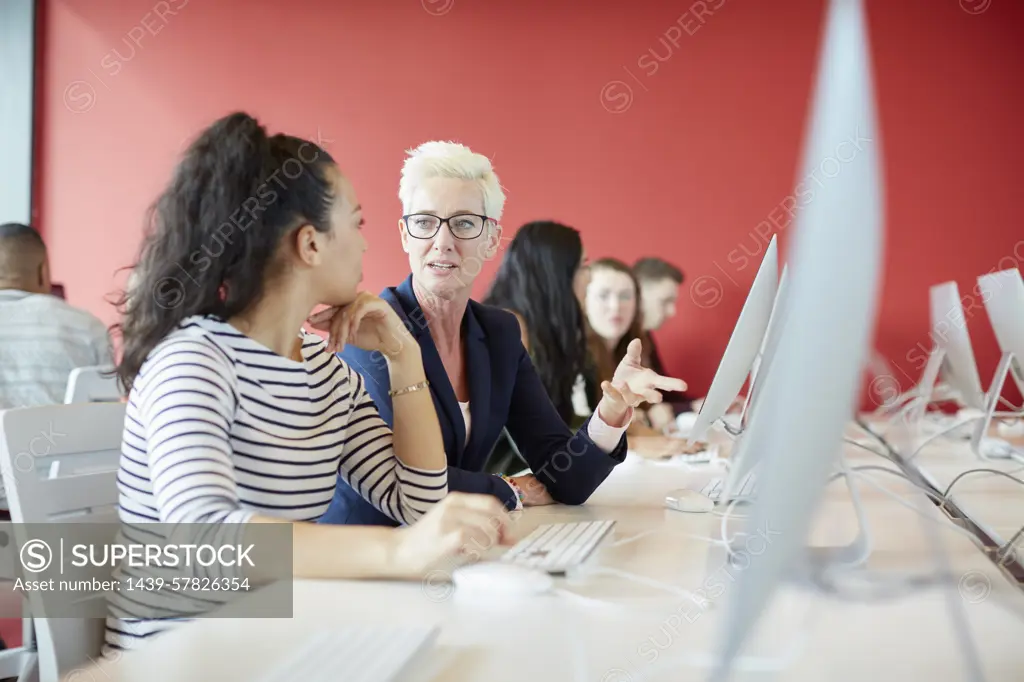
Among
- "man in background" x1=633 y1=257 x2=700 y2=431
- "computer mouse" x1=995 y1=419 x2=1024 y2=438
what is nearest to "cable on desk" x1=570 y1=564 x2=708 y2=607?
"computer mouse" x1=995 y1=419 x2=1024 y2=438

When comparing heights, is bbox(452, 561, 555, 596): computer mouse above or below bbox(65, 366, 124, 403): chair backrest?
above

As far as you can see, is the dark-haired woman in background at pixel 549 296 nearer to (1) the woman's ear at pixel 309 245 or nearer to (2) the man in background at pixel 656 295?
(2) the man in background at pixel 656 295

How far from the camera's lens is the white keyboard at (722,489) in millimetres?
1411

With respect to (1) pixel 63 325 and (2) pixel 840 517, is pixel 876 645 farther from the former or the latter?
(1) pixel 63 325

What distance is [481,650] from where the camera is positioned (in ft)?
2.49

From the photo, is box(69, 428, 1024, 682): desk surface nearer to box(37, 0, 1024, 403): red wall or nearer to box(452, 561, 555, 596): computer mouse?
box(452, 561, 555, 596): computer mouse

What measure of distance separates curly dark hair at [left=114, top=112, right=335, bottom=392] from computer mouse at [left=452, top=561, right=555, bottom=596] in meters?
0.47

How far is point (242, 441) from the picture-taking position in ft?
3.58

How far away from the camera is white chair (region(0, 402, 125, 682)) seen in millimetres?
1080

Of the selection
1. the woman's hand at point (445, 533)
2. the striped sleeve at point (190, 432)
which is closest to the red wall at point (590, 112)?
the striped sleeve at point (190, 432)

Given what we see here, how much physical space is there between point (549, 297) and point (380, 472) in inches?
50.6

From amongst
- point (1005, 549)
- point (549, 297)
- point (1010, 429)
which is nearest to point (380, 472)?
point (1005, 549)

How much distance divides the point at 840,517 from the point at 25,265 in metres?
2.67

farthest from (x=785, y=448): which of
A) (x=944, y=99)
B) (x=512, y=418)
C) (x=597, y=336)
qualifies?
(x=944, y=99)
